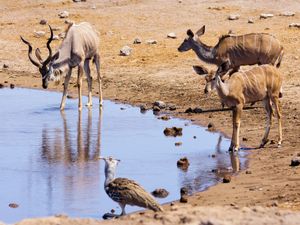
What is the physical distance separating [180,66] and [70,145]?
6676 millimetres

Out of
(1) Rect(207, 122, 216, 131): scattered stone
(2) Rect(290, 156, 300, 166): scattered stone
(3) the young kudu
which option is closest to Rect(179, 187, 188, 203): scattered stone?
(2) Rect(290, 156, 300, 166): scattered stone

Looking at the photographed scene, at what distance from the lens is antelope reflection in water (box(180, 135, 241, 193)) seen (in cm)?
1100

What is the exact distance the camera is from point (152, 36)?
2277 centimetres

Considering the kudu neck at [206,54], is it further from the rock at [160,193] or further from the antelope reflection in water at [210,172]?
the rock at [160,193]

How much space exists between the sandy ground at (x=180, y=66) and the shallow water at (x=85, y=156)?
20.3 inches

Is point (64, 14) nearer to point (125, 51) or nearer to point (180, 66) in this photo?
point (125, 51)

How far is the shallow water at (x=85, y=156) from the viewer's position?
10.2 m

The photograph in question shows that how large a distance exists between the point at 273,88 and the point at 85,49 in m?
5.14

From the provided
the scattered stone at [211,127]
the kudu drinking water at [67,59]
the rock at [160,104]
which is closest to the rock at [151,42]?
the kudu drinking water at [67,59]

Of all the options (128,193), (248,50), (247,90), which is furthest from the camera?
(248,50)

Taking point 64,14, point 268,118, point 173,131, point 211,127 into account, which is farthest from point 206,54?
point 64,14

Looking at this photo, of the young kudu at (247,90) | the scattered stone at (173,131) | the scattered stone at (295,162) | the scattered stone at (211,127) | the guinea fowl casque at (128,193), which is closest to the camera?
the guinea fowl casque at (128,193)

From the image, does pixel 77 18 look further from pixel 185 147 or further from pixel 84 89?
pixel 185 147

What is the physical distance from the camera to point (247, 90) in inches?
504
